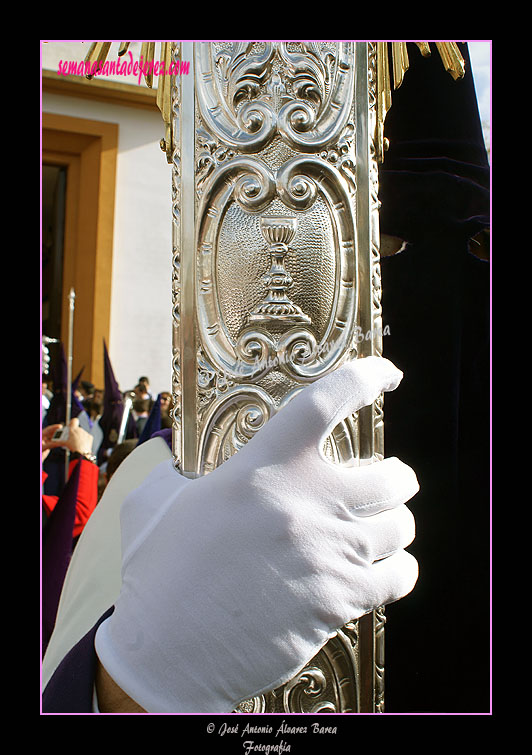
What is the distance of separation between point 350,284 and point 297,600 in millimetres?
371

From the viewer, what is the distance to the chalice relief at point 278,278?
74cm

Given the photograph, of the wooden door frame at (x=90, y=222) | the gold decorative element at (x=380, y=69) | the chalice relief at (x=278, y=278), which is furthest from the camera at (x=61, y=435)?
the wooden door frame at (x=90, y=222)

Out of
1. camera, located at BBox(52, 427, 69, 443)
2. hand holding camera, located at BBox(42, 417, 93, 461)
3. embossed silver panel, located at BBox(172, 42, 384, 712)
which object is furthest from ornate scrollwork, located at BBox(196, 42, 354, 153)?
camera, located at BBox(52, 427, 69, 443)

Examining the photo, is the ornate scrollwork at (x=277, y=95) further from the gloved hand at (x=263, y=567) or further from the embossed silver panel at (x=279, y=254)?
the gloved hand at (x=263, y=567)

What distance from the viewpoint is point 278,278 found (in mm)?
741

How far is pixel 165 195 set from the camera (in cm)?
695

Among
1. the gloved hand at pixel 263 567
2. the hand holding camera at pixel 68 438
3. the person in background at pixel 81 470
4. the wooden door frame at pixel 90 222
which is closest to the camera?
the gloved hand at pixel 263 567

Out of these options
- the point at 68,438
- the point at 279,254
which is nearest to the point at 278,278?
the point at 279,254

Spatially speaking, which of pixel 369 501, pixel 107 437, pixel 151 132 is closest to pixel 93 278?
pixel 151 132

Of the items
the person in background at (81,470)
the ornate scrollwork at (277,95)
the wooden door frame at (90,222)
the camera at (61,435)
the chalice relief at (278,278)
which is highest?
the wooden door frame at (90,222)

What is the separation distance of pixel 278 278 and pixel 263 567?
33 cm

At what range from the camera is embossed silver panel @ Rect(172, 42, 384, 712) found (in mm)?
744
